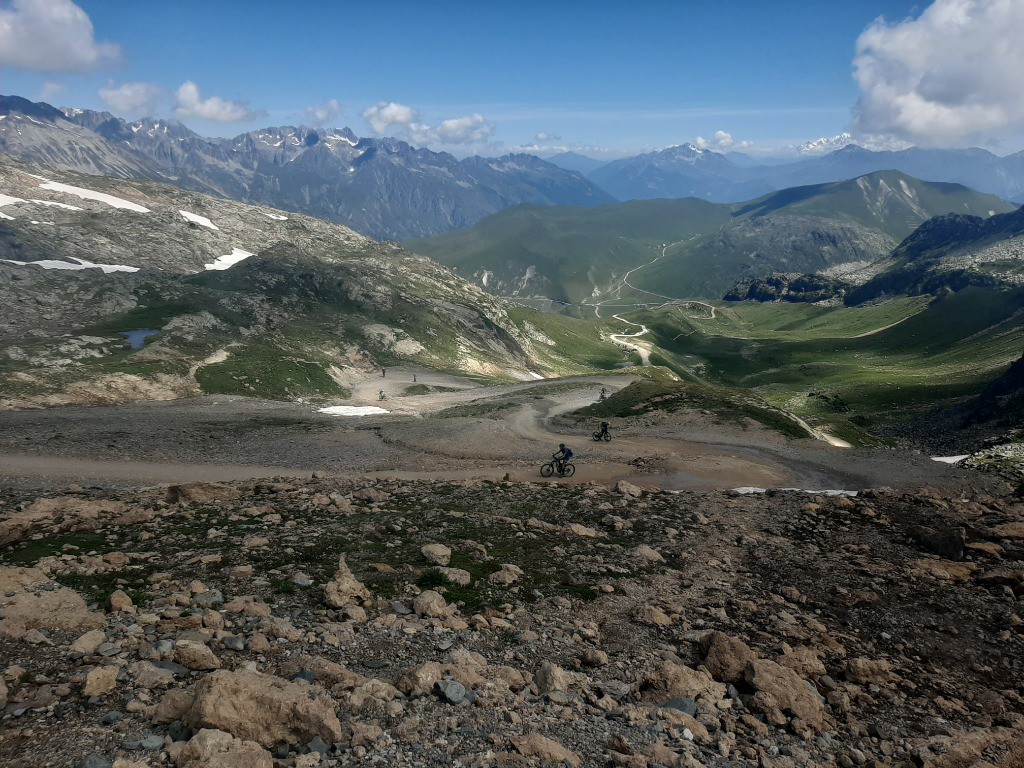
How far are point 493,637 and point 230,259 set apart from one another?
198 meters

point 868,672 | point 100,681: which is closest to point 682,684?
point 868,672

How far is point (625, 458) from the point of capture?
43344 mm

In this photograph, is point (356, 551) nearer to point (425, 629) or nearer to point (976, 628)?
point (425, 629)

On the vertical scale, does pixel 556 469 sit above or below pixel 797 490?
above

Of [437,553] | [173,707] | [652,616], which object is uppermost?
[173,707]

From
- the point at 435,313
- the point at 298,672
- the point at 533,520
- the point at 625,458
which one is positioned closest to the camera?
the point at 298,672

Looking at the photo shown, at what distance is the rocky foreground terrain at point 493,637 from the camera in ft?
35.0

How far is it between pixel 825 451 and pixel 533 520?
31.4 m

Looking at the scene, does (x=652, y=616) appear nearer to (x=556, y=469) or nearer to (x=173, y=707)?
(x=173, y=707)

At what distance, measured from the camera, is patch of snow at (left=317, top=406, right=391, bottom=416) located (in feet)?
218

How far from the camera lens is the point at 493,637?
15.5 m

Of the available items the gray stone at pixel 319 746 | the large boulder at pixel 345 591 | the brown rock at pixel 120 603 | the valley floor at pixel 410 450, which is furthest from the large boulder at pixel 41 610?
the valley floor at pixel 410 450

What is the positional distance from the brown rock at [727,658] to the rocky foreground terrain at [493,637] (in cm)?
6

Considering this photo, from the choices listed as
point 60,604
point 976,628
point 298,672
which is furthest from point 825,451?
point 60,604
